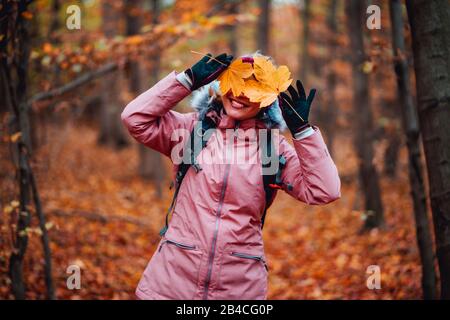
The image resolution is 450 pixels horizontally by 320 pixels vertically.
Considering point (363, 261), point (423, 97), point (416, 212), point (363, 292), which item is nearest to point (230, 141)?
point (423, 97)

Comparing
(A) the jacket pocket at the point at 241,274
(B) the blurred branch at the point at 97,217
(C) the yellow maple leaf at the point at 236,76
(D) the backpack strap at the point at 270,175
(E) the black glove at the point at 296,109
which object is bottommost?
(B) the blurred branch at the point at 97,217

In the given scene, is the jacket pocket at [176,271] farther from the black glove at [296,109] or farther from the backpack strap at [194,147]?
the black glove at [296,109]

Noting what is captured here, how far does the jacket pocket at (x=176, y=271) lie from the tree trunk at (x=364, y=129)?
5424 millimetres

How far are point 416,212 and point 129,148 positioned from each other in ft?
44.7

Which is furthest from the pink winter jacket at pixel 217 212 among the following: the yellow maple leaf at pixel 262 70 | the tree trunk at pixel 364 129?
the tree trunk at pixel 364 129

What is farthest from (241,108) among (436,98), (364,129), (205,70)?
(364,129)

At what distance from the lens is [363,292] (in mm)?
Result: 5012

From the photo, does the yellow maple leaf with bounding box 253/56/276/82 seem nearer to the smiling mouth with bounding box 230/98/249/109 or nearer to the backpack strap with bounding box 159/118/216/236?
the smiling mouth with bounding box 230/98/249/109

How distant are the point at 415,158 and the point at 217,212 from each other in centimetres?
223

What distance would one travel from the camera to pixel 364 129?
25.0ft

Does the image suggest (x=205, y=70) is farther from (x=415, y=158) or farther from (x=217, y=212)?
(x=415, y=158)

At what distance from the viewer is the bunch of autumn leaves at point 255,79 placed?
2.56m

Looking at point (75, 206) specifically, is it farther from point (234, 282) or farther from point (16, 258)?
point (234, 282)

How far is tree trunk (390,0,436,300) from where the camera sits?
383 cm
